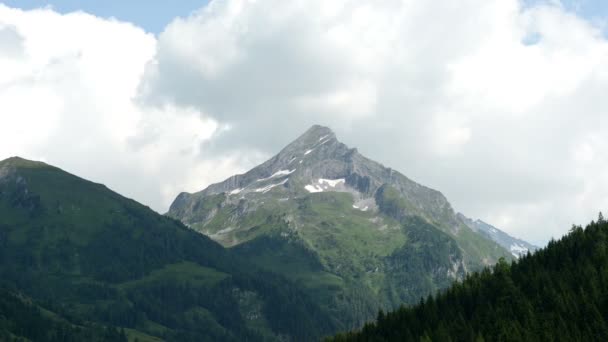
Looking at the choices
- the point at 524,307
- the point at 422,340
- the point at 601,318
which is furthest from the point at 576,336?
the point at 422,340

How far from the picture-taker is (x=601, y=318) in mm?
173000

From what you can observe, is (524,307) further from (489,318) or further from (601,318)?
(601,318)

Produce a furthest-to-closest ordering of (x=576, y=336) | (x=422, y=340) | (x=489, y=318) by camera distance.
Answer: (x=489, y=318) → (x=422, y=340) → (x=576, y=336)

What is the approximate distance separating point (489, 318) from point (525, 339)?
21.4 m

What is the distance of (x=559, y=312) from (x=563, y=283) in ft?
53.5

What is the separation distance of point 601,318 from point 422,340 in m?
43.6

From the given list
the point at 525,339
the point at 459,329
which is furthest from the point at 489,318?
the point at 525,339

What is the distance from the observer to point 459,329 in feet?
634

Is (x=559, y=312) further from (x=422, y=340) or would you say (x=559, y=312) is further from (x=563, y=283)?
(x=422, y=340)

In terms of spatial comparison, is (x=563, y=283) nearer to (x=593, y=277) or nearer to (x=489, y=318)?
(x=593, y=277)

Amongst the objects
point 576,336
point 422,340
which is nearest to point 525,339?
point 576,336

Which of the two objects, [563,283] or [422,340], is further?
[563,283]

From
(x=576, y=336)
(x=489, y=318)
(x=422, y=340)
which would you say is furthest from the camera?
(x=489, y=318)

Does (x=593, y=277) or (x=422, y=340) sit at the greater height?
(x=593, y=277)
